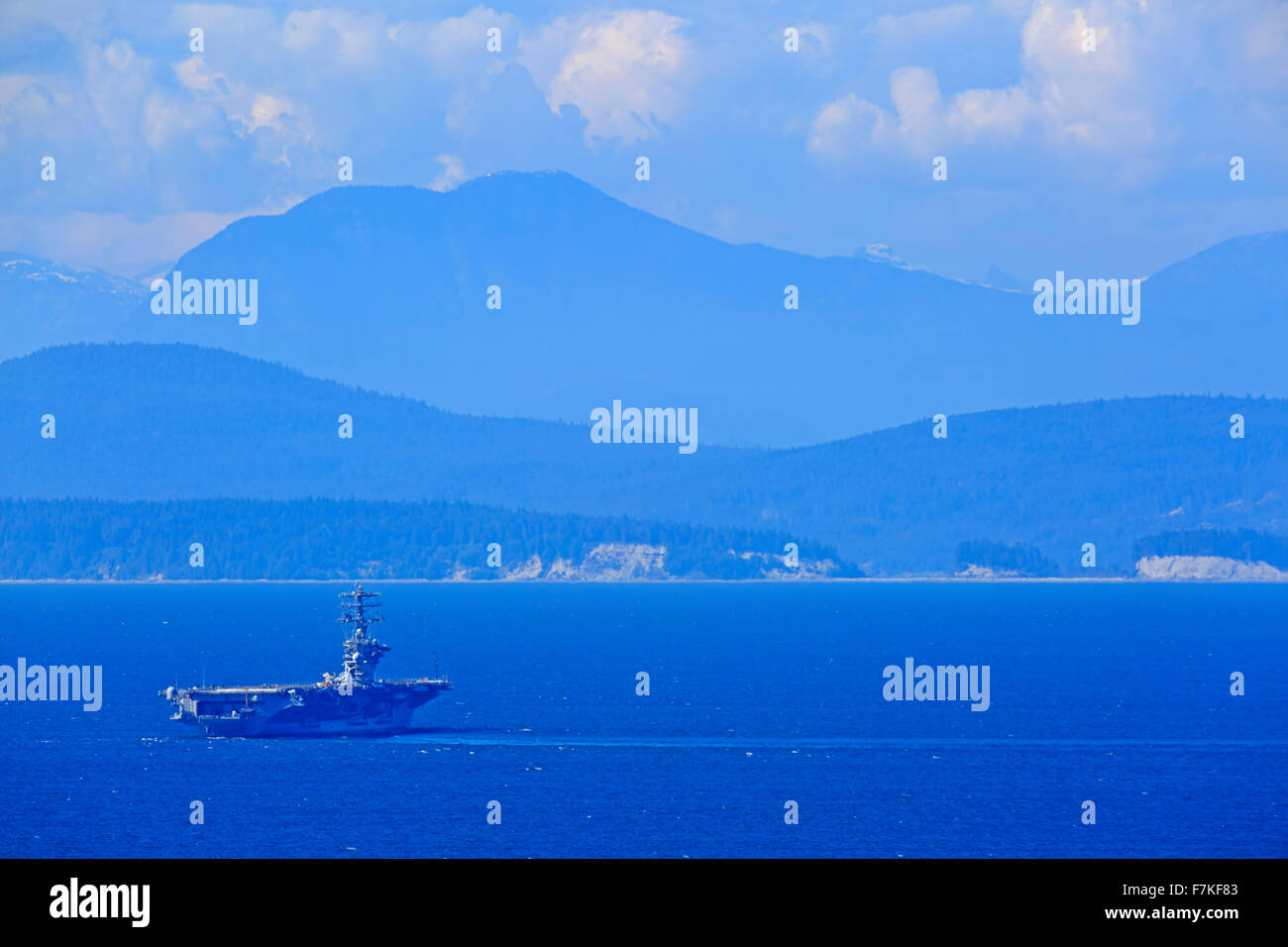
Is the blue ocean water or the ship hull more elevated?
the ship hull

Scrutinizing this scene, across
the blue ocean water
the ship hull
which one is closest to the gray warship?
the ship hull

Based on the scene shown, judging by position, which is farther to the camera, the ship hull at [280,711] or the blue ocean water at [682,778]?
the ship hull at [280,711]

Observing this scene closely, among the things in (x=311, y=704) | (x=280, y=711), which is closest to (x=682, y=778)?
(x=311, y=704)

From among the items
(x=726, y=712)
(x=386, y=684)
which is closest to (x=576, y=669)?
(x=726, y=712)

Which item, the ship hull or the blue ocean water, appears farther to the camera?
the ship hull

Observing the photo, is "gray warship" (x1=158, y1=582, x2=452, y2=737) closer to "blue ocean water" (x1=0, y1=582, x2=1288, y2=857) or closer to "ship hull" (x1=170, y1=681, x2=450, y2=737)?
"ship hull" (x1=170, y1=681, x2=450, y2=737)

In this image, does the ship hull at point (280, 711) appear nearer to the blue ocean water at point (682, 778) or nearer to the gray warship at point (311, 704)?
the gray warship at point (311, 704)

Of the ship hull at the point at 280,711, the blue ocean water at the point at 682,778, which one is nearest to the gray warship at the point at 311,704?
the ship hull at the point at 280,711
